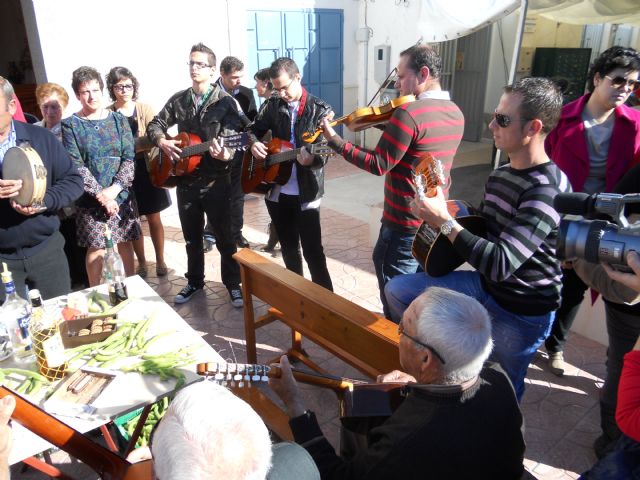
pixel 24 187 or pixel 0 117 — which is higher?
pixel 0 117

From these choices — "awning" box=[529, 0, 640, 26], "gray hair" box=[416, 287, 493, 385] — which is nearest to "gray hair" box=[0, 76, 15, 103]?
"gray hair" box=[416, 287, 493, 385]

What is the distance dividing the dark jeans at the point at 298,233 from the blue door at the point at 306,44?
16.8 ft

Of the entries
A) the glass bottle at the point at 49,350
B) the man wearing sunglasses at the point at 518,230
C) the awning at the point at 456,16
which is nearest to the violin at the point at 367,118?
the man wearing sunglasses at the point at 518,230

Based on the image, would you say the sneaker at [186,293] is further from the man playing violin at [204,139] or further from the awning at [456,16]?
the awning at [456,16]

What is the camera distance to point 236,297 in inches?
158

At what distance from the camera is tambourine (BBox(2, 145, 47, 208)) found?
96.0 inches

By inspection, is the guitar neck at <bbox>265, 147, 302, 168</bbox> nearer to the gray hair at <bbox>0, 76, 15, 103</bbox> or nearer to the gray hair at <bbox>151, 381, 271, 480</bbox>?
the gray hair at <bbox>0, 76, 15, 103</bbox>

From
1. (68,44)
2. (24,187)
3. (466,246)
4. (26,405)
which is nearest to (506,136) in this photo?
(466,246)

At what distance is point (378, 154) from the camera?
260 cm

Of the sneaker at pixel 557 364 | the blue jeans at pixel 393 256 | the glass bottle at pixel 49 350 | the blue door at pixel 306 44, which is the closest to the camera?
the glass bottle at pixel 49 350

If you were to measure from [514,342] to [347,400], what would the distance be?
0.82 metres

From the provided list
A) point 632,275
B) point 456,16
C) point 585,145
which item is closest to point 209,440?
point 632,275

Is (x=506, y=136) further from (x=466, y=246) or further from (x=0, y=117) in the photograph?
(x=0, y=117)

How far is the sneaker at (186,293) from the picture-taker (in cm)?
405
